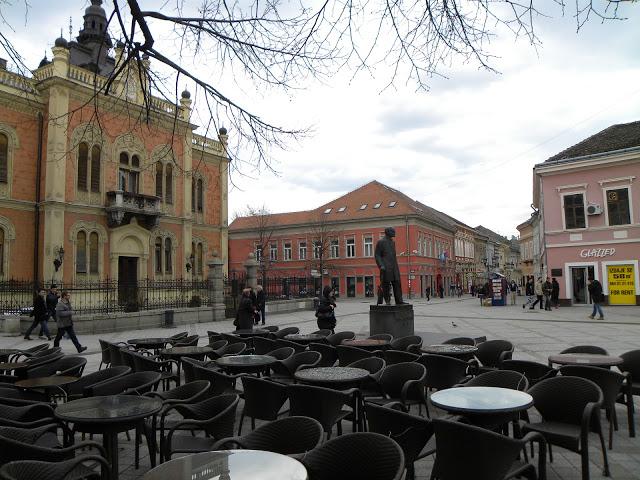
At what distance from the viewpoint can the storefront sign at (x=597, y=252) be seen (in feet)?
86.4

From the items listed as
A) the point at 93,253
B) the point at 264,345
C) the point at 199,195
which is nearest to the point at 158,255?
the point at 93,253

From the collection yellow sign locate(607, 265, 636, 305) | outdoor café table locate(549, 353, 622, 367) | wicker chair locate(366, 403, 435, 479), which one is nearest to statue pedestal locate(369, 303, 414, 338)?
outdoor café table locate(549, 353, 622, 367)

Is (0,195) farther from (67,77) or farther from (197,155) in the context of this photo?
(197,155)

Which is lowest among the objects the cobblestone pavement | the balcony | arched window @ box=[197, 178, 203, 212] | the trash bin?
the cobblestone pavement

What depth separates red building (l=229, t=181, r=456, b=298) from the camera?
49781mm

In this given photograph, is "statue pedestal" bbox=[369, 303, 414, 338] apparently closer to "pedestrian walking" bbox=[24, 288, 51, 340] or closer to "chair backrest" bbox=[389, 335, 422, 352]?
"chair backrest" bbox=[389, 335, 422, 352]

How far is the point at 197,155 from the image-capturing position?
34.7 meters

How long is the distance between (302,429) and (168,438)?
1.32 meters

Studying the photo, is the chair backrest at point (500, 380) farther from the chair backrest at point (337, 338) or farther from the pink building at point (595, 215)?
the pink building at point (595, 215)

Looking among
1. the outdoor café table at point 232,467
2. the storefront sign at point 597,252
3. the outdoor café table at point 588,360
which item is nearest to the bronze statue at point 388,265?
the outdoor café table at point 588,360

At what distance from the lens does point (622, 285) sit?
84.6 ft

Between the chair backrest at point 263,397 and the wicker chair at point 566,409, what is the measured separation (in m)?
Result: 2.23

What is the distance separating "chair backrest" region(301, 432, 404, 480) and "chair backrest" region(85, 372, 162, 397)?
2747mm

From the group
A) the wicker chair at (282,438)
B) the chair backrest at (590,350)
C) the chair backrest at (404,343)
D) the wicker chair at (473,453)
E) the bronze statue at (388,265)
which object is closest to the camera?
the wicker chair at (473,453)
